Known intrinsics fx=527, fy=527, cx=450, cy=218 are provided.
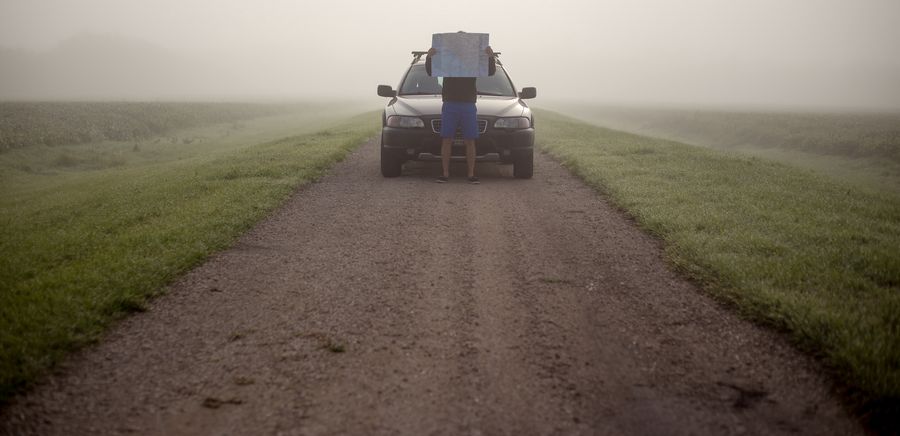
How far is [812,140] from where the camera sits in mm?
23453

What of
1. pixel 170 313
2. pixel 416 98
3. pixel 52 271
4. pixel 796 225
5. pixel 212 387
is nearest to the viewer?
pixel 212 387

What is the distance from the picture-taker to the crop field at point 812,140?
17.7 meters

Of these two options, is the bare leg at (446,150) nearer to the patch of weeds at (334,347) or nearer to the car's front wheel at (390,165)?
the car's front wheel at (390,165)

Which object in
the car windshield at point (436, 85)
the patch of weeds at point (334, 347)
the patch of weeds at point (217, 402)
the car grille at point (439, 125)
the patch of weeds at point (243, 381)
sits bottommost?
the patch of weeds at point (217, 402)

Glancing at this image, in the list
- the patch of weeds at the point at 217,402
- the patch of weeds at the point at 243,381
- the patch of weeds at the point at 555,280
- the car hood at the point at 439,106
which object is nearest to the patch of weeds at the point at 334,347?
the patch of weeds at the point at 243,381

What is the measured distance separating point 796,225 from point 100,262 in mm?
7251

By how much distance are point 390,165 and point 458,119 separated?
1564 millimetres

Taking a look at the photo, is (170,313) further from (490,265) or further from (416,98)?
(416,98)

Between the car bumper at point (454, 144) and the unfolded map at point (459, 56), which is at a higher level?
the unfolded map at point (459, 56)

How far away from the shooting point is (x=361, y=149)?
43.4 feet

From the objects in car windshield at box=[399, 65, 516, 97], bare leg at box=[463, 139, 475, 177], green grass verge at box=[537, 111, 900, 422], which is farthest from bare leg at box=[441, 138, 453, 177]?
green grass verge at box=[537, 111, 900, 422]

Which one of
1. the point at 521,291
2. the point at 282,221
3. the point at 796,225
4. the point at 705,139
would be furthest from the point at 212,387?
the point at 705,139

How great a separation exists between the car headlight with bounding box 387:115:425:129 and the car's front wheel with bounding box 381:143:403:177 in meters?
0.53

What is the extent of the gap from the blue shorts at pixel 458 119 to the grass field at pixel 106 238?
102 inches
